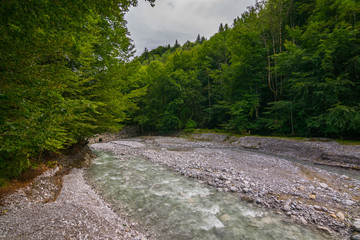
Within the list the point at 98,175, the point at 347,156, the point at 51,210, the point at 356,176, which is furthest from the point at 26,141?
the point at 347,156

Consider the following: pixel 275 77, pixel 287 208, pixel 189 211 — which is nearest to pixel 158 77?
pixel 275 77

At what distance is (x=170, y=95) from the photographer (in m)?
30.0

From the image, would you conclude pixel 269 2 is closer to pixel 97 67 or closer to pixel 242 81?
pixel 242 81

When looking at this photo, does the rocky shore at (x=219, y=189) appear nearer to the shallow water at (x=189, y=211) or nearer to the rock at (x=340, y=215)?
the rock at (x=340, y=215)

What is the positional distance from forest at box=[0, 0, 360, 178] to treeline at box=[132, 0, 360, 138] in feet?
0.41

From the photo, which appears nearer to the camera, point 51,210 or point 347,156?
point 51,210

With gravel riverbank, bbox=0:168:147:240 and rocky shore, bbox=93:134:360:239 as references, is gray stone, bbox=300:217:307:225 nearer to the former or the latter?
rocky shore, bbox=93:134:360:239

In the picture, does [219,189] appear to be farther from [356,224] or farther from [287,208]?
[356,224]

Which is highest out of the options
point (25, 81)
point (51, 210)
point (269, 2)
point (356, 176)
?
point (269, 2)

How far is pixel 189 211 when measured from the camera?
201 inches

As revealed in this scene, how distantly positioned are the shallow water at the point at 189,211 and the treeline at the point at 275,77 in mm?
9636

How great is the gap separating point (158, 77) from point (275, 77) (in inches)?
793

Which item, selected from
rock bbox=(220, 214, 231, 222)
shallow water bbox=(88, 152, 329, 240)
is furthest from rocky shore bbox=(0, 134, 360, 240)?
rock bbox=(220, 214, 231, 222)

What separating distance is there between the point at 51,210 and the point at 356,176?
13.3 meters
